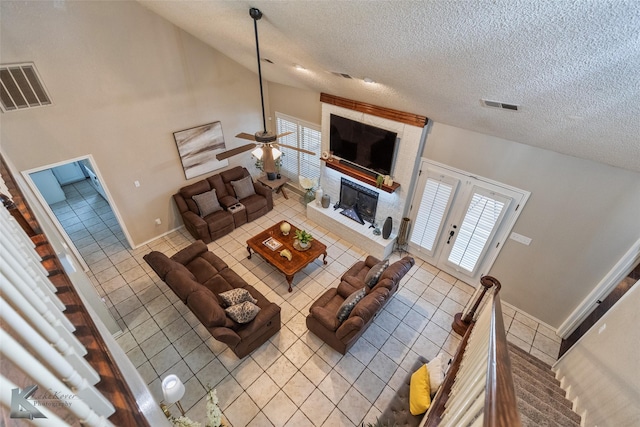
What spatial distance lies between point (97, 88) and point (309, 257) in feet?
14.2

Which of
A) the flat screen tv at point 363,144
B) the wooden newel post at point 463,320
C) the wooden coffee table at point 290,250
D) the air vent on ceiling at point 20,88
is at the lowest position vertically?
the wooden newel post at point 463,320

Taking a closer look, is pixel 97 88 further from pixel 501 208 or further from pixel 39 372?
pixel 501 208

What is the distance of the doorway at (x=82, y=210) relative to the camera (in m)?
5.78

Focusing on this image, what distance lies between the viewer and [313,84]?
5.38 metres

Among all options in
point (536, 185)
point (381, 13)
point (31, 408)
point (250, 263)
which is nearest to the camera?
point (31, 408)

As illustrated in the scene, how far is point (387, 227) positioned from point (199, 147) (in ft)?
13.9

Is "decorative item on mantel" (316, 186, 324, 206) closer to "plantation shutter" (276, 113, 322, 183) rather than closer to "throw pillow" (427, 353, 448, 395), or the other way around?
"plantation shutter" (276, 113, 322, 183)

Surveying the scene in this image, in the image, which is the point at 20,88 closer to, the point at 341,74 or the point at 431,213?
the point at 341,74

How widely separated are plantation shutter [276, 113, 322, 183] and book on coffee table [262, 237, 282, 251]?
219 centimetres

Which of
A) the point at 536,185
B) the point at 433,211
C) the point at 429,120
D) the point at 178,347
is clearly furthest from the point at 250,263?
the point at 536,185

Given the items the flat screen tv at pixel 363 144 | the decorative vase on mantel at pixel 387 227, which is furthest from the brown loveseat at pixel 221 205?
the decorative vase on mantel at pixel 387 227

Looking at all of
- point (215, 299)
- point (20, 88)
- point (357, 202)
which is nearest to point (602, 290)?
point (357, 202)

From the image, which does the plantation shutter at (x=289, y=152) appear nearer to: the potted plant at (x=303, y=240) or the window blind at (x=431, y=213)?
the potted plant at (x=303, y=240)

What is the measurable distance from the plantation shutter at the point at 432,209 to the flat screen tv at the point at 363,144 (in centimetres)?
80
